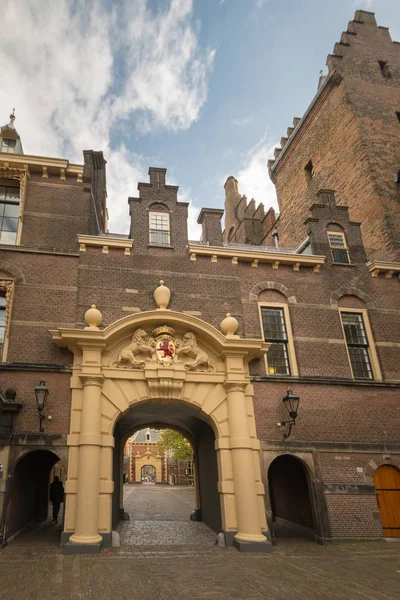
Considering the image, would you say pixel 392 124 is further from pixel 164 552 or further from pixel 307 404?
pixel 164 552

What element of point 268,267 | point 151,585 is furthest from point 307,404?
point 151,585

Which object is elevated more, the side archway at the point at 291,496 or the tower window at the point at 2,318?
the tower window at the point at 2,318

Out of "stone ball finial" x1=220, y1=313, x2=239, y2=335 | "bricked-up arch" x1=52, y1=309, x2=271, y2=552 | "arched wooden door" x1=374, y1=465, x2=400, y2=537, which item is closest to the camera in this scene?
"bricked-up arch" x1=52, y1=309, x2=271, y2=552

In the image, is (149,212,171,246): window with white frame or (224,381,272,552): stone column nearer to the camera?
(224,381,272,552): stone column

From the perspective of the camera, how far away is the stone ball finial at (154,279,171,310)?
13.6m

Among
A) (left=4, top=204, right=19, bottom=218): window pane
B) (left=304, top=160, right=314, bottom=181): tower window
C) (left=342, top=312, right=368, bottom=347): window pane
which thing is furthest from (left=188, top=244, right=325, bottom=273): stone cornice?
(left=304, top=160, right=314, bottom=181): tower window

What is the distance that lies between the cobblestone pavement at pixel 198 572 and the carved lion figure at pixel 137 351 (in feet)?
16.4

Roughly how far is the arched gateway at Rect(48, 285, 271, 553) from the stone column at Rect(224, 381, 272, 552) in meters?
0.03

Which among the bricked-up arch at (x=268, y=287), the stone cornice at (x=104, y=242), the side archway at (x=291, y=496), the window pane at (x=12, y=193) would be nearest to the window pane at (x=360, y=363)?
the bricked-up arch at (x=268, y=287)

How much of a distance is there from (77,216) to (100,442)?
816 centimetres

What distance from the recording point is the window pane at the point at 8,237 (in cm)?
1451

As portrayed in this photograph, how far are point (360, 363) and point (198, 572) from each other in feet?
31.1

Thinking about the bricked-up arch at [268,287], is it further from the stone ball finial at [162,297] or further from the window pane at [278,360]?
the stone ball finial at [162,297]

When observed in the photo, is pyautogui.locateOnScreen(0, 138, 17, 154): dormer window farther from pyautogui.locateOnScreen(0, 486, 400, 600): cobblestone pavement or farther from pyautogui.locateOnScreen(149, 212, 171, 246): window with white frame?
pyautogui.locateOnScreen(0, 486, 400, 600): cobblestone pavement
